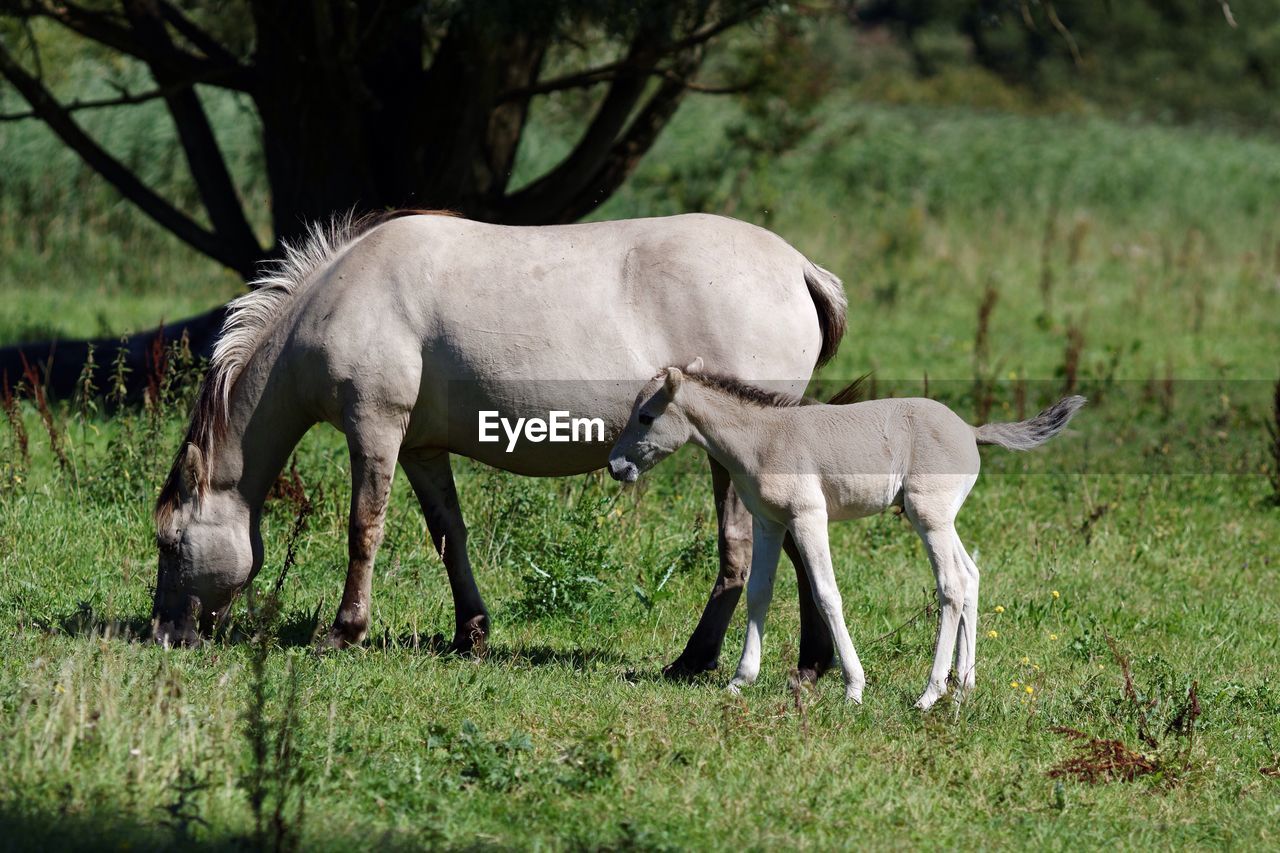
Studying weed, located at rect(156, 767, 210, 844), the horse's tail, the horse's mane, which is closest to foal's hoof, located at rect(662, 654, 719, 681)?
the horse's tail

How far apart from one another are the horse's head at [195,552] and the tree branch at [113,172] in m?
4.93

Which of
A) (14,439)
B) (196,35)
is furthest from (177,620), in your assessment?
(196,35)

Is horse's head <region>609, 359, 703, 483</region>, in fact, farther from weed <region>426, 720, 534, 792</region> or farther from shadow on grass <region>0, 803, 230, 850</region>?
shadow on grass <region>0, 803, 230, 850</region>

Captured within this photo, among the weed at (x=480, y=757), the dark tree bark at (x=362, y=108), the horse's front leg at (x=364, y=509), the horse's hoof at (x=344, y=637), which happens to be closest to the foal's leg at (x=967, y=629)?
the weed at (x=480, y=757)

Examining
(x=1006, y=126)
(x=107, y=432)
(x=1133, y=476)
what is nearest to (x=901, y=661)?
(x=1133, y=476)

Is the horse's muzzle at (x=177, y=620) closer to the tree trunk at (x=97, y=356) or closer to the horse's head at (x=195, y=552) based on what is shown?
the horse's head at (x=195, y=552)

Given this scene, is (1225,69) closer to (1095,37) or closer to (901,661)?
(1095,37)

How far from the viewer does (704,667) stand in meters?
6.52

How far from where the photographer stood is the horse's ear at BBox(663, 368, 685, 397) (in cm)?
564

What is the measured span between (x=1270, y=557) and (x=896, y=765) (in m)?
4.59

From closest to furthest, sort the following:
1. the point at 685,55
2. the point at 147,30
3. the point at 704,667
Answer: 1. the point at 704,667
2. the point at 147,30
3. the point at 685,55

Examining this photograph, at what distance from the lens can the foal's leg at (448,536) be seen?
22.5 ft

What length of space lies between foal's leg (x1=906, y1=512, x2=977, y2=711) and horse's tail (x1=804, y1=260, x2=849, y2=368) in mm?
1089

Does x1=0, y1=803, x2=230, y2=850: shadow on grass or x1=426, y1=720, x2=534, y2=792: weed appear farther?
x1=426, y1=720, x2=534, y2=792: weed
